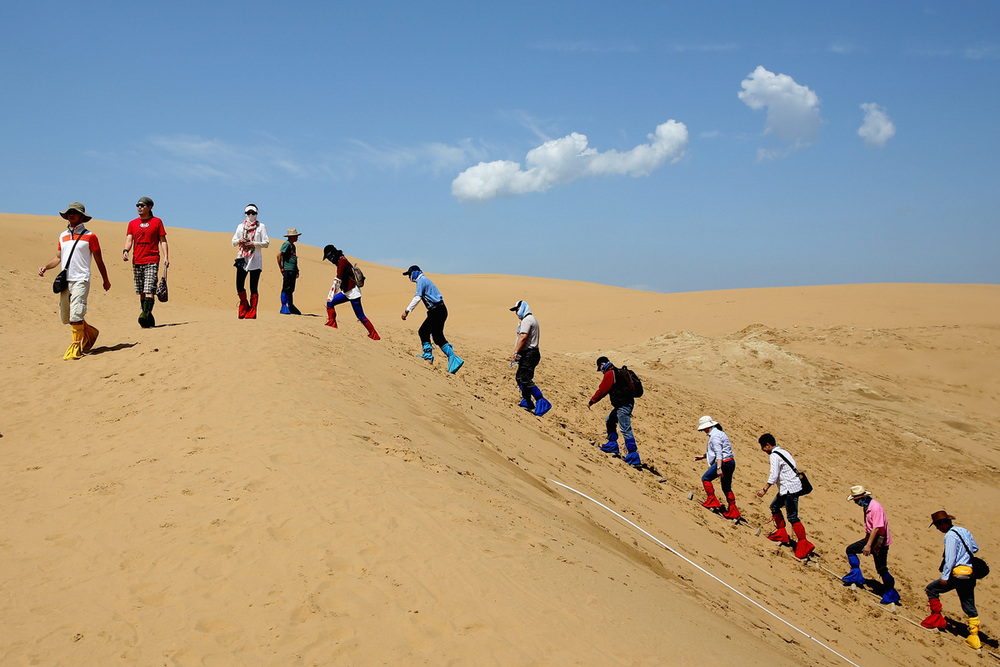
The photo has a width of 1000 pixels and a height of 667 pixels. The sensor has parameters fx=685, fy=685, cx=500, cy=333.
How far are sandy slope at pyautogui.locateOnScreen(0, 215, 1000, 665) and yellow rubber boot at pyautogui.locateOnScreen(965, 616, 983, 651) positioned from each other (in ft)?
0.74

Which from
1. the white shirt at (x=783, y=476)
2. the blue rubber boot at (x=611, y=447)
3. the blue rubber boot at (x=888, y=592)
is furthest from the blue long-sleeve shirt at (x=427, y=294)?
the blue rubber boot at (x=888, y=592)

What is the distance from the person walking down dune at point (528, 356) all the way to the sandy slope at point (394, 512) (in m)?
0.46

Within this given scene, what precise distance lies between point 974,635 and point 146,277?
1130 cm

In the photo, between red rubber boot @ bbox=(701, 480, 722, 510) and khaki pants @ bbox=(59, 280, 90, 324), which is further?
red rubber boot @ bbox=(701, 480, 722, 510)

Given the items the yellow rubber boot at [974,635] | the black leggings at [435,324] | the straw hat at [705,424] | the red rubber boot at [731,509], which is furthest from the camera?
the black leggings at [435,324]

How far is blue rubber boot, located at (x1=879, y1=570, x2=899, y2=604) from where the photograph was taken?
848 cm

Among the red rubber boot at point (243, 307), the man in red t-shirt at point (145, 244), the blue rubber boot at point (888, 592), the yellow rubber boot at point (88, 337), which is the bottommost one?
the blue rubber boot at point (888, 592)

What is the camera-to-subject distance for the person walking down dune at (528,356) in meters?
10.9

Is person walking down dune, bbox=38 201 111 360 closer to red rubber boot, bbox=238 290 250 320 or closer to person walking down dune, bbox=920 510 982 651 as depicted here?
red rubber boot, bbox=238 290 250 320

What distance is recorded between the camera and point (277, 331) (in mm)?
9383

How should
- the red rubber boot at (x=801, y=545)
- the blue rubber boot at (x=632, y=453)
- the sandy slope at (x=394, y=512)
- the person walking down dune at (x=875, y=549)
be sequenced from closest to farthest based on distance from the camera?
1. the sandy slope at (x=394, y=512)
2. the person walking down dune at (x=875, y=549)
3. the red rubber boot at (x=801, y=545)
4. the blue rubber boot at (x=632, y=453)

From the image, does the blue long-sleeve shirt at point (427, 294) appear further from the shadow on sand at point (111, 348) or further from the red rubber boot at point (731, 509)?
the red rubber boot at point (731, 509)

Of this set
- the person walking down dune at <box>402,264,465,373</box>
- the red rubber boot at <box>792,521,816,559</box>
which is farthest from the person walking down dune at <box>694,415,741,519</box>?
the person walking down dune at <box>402,264,465,373</box>

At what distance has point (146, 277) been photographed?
932 centimetres
